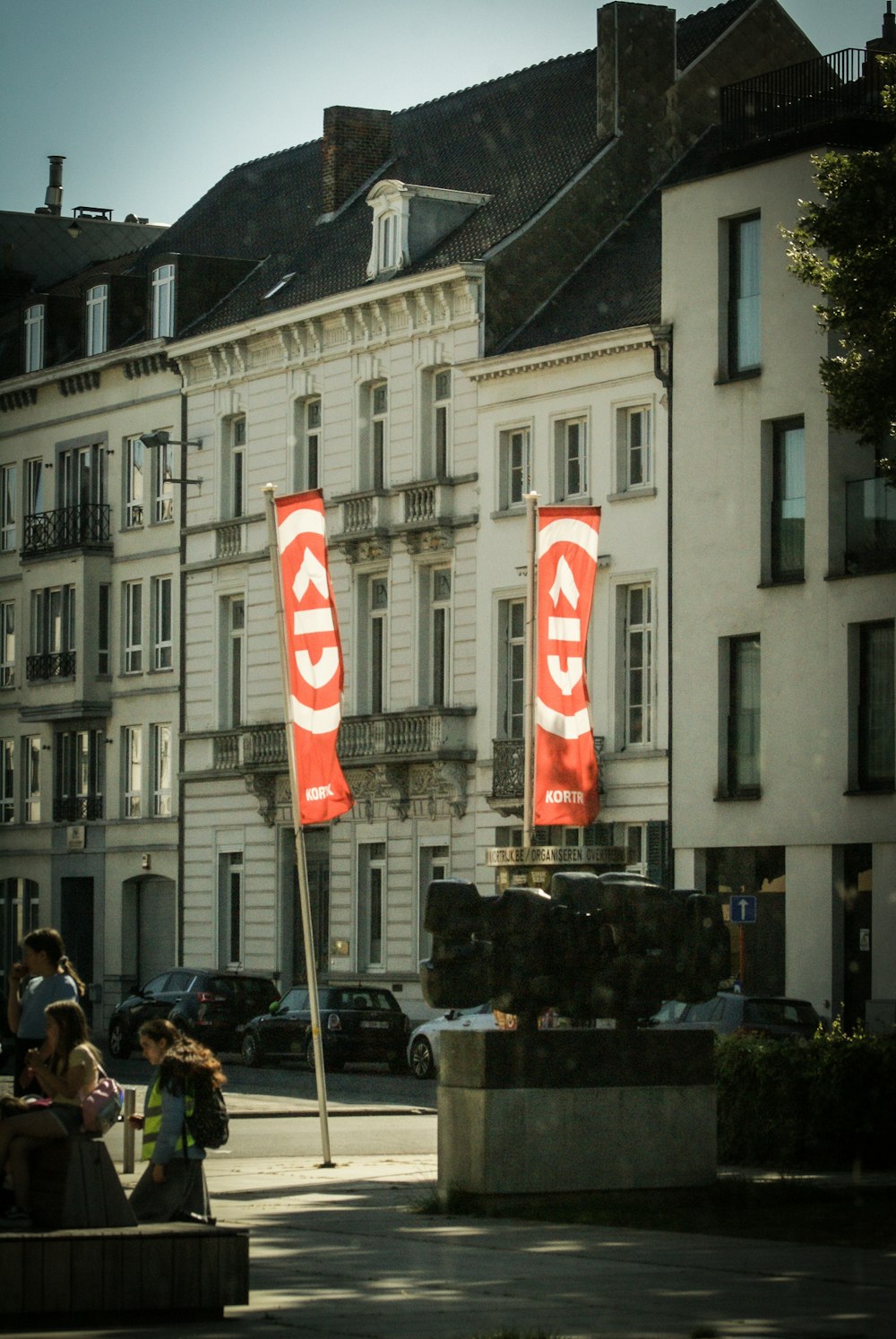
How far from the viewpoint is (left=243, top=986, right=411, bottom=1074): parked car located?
138 feet

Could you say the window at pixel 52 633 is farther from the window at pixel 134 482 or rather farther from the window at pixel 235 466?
the window at pixel 235 466

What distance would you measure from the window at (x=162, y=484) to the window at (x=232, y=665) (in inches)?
120

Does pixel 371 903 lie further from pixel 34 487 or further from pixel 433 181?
pixel 34 487

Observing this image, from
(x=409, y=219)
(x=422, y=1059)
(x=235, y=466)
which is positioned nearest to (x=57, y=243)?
(x=235, y=466)

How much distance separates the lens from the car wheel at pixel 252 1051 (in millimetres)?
43250

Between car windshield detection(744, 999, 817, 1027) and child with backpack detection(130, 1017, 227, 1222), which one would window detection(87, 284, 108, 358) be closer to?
car windshield detection(744, 999, 817, 1027)

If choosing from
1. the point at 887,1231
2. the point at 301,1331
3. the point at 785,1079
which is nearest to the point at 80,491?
the point at 785,1079

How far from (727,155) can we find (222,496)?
16.4 meters

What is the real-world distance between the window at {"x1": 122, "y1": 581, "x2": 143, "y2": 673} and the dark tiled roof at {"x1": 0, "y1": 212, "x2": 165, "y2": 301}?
50.0ft

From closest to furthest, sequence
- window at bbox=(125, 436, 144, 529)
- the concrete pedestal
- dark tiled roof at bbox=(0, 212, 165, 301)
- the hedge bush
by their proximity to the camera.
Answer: the concrete pedestal, the hedge bush, window at bbox=(125, 436, 144, 529), dark tiled roof at bbox=(0, 212, 165, 301)

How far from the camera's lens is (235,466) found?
185ft

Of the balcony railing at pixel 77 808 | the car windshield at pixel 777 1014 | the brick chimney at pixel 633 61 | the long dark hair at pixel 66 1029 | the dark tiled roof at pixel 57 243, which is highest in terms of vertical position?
the dark tiled roof at pixel 57 243

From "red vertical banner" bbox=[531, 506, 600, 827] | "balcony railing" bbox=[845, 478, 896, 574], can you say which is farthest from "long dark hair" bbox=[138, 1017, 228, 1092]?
"balcony railing" bbox=[845, 478, 896, 574]

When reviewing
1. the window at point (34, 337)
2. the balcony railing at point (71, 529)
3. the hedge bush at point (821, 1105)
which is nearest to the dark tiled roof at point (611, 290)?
the balcony railing at point (71, 529)
